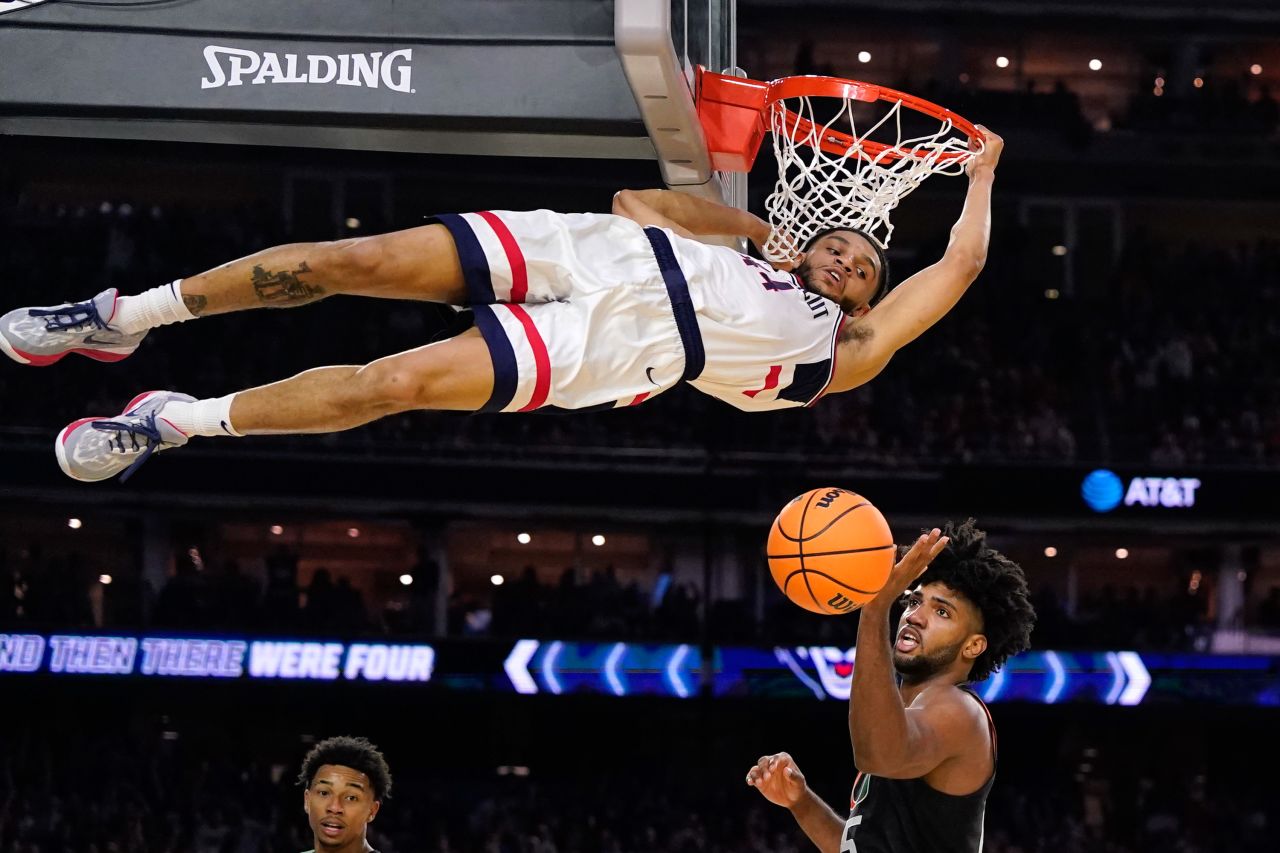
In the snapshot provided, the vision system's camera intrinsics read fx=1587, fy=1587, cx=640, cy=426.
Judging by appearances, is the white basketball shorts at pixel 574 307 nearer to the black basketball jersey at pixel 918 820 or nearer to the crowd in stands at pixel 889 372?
the black basketball jersey at pixel 918 820

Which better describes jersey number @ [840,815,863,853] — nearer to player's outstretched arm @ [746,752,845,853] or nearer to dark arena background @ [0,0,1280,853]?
player's outstretched arm @ [746,752,845,853]

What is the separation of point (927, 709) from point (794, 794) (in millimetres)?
435

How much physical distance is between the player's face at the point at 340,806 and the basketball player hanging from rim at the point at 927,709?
1667 mm

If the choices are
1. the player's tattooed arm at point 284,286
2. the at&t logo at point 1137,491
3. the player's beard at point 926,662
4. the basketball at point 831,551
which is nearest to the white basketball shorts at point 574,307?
the player's tattooed arm at point 284,286

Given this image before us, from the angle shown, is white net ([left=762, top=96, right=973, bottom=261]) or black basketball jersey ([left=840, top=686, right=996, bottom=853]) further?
white net ([left=762, top=96, right=973, bottom=261])

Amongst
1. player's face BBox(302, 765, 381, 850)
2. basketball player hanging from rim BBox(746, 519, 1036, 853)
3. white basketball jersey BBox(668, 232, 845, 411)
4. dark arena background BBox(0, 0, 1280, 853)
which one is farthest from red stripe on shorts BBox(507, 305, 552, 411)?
dark arena background BBox(0, 0, 1280, 853)

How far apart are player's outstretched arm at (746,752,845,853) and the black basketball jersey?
174 mm

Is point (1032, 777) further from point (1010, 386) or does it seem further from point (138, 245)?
point (138, 245)

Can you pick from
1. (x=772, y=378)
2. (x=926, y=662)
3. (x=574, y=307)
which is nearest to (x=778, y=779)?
(x=926, y=662)

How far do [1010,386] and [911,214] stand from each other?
11.0 ft

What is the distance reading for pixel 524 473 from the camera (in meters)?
14.4

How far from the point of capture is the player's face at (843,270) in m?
4.53

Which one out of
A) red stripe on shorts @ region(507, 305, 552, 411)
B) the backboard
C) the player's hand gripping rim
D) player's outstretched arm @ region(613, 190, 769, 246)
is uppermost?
the backboard

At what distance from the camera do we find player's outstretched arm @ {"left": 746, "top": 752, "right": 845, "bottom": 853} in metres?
3.72
